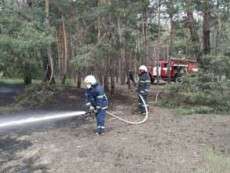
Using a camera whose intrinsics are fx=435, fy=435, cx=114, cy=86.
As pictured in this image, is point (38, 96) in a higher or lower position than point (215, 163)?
higher

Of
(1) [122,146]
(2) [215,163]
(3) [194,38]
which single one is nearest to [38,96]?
(3) [194,38]

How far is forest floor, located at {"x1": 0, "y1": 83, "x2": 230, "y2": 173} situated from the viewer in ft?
32.8

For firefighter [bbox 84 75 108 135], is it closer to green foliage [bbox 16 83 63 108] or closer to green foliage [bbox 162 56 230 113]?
green foliage [bbox 162 56 230 113]

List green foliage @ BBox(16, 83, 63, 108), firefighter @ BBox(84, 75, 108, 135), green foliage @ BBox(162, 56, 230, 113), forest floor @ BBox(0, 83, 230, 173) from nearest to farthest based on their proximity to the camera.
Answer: forest floor @ BBox(0, 83, 230, 173), firefighter @ BBox(84, 75, 108, 135), green foliage @ BBox(162, 56, 230, 113), green foliage @ BBox(16, 83, 63, 108)

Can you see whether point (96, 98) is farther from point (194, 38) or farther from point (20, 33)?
point (194, 38)

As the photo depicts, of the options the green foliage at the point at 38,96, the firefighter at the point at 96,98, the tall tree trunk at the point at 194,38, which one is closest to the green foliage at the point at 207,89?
the tall tree trunk at the point at 194,38

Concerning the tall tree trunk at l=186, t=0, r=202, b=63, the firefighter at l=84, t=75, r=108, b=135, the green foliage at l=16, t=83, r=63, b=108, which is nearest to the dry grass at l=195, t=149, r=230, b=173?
the firefighter at l=84, t=75, r=108, b=135

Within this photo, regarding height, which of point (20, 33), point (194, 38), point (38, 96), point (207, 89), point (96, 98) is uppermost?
point (20, 33)

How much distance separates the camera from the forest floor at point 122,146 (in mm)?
9984

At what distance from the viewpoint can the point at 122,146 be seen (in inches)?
449

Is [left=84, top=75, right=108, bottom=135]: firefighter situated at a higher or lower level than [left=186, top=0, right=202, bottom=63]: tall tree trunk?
lower

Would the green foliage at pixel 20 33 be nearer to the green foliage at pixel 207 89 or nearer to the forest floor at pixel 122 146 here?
the forest floor at pixel 122 146

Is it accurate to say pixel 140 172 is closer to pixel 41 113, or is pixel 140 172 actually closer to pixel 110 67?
pixel 41 113

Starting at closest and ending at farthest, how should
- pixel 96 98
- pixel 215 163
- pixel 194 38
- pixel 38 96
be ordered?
pixel 215 163 < pixel 96 98 < pixel 194 38 < pixel 38 96
